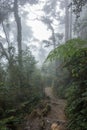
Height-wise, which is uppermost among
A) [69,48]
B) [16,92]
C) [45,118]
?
[69,48]

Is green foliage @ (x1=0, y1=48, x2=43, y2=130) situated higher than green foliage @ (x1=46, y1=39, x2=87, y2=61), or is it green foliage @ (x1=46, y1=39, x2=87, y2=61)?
green foliage @ (x1=46, y1=39, x2=87, y2=61)

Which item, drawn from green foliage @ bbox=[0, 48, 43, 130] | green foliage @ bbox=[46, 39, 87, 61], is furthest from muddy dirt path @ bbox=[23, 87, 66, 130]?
green foliage @ bbox=[46, 39, 87, 61]

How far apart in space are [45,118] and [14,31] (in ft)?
126

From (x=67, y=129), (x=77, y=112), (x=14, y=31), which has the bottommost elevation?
(x=67, y=129)

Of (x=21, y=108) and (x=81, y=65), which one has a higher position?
(x=81, y=65)

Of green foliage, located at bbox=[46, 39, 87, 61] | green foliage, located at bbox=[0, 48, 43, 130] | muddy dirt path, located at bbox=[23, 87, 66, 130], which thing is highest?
green foliage, located at bbox=[46, 39, 87, 61]

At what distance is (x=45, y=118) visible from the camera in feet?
28.9

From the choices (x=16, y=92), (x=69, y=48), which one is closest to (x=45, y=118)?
(x=69, y=48)

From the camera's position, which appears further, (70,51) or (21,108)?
(21,108)

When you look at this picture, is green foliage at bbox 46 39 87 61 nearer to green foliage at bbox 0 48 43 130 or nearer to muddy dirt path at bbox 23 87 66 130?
muddy dirt path at bbox 23 87 66 130

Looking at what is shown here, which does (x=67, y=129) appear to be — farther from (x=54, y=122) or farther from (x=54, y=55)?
(x=54, y=55)

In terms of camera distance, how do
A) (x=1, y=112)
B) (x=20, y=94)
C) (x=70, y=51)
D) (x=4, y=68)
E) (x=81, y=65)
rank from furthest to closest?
(x=4, y=68) → (x=20, y=94) → (x=1, y=112) → (x=81, y=65) → (x=70, y=51)

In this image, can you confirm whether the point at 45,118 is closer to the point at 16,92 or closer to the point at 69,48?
the point at 69,48

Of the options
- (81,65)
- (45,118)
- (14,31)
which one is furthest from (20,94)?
(14,31)
